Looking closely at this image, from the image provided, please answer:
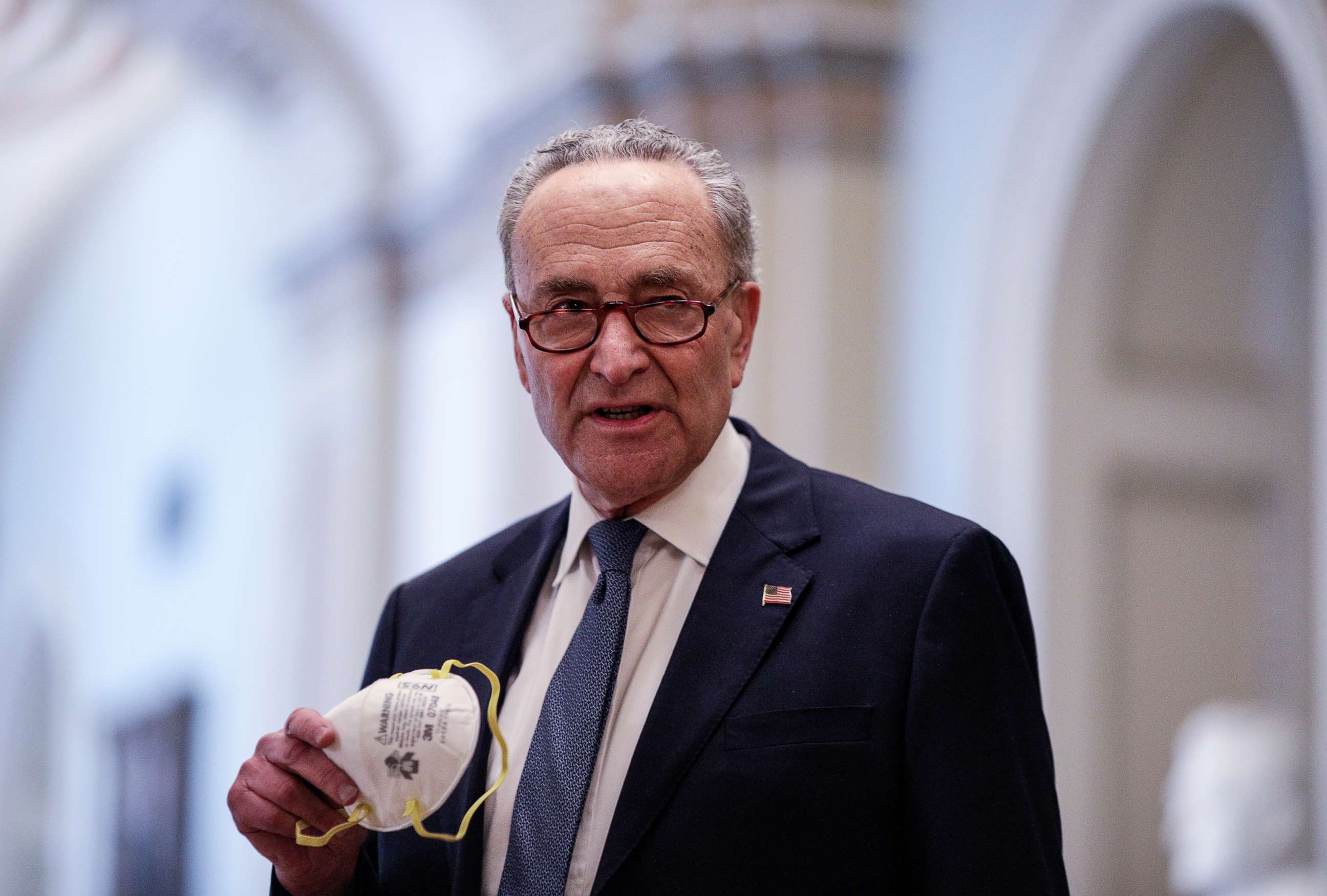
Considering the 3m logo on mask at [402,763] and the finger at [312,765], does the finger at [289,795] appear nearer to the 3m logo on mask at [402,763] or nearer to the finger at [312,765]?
the finger at [312,765]

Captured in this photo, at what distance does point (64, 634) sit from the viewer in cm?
1244

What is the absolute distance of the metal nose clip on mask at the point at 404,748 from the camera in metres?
1.85

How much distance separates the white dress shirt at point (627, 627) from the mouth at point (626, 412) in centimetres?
13

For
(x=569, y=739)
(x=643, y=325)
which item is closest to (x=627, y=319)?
(x=643, y=325)

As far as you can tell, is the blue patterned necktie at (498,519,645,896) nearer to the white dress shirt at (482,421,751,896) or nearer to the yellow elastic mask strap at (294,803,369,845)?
the white dress shirt at (482,421,751,896)

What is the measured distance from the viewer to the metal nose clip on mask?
1852 mm

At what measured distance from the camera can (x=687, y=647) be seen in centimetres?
196

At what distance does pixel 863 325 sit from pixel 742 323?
382 centimetres

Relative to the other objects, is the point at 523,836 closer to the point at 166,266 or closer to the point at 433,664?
the point at 433,664

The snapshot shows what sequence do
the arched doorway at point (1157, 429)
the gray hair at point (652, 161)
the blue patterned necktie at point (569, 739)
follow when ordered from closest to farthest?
the blue patterned necktie at point (569, 739)
the gray hair at point (652, 161)
the arched doorway at point (1157, 429)

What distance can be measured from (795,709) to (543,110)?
529 cm

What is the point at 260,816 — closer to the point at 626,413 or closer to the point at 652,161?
the point at 626,413

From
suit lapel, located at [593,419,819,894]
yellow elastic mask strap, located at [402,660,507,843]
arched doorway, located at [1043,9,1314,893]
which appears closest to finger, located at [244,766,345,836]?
yellow elastic mask strap, located at [402,660,507,843]

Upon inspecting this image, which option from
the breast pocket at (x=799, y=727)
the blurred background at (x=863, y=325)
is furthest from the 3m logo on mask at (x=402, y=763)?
the blurred background at (x=863, y=325)
